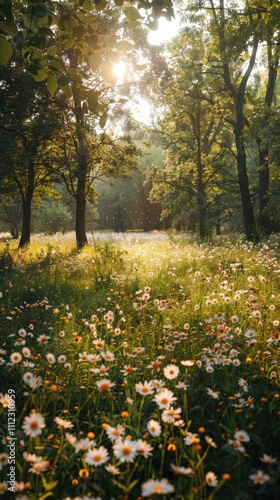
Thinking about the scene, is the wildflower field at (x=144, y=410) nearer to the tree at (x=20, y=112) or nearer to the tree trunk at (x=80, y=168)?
the tree at (x=20, y=112)

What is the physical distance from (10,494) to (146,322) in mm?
2854

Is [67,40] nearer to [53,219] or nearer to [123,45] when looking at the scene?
[123,45]

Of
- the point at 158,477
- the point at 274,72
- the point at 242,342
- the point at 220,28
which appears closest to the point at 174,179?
the point at 274,72

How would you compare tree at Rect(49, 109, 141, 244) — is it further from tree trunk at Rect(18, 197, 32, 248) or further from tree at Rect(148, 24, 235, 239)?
tree at Rect(148, 24, 235, 239)

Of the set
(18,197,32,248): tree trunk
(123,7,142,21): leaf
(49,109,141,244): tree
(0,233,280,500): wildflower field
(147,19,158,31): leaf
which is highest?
(49,109,141,244): tree

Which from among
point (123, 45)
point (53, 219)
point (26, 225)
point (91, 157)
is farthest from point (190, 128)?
point (53, 219)

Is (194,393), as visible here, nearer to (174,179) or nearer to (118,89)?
(118,89)

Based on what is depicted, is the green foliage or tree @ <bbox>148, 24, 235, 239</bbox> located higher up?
tree @ <bbox>148, 24, 235, 239</bbox>

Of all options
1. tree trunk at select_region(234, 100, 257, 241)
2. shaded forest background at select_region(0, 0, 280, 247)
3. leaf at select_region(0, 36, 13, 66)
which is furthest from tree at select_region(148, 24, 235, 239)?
leaf at select_region(0, 36, 13, 66)

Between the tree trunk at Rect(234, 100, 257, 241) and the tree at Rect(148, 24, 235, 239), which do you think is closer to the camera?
the tree trunk at Rect(234, 100, 257, 241)

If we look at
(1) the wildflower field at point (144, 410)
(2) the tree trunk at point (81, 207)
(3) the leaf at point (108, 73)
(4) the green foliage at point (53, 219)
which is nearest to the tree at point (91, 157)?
(2) the tree trunk at point (81, 207)

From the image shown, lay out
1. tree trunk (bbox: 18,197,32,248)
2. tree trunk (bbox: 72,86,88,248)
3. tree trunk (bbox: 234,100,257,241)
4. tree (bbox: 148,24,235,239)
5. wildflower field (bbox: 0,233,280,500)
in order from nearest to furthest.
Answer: wildflower field (bbox: 0,233,280,500)
tree trunk (bbox: 72,86,88,248)
tree trunk (bbox: 234,100,257,241)
tree trunk (bbox: 18,197,32,248)
tree (bbox: 148,24,235,239)

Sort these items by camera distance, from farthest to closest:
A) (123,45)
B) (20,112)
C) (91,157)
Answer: (91,157) → (20,112) → (123,45)

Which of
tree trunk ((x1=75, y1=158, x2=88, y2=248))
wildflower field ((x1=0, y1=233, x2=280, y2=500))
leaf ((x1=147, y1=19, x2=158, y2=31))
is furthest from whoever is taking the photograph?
tree trunk ((x1=75, y1=158, x2=88, y2=248))
